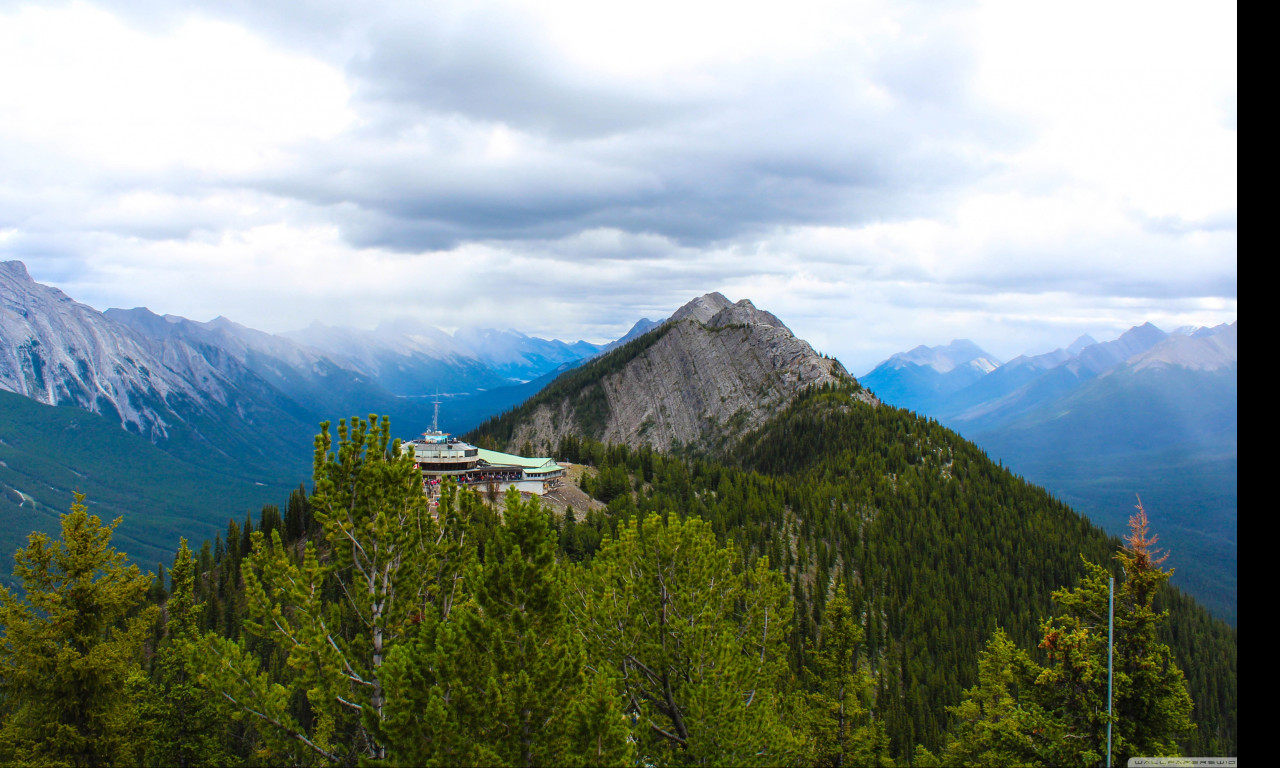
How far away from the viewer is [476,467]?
3595 inches

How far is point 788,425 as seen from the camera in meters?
174

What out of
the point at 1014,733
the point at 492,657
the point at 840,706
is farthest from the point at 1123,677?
the point at 492,657

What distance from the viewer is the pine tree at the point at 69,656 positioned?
73.8ft

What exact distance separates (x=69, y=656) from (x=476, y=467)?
68930 millimetres

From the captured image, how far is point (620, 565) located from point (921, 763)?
15401 mm

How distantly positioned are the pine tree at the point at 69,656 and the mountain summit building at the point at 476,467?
58.2m

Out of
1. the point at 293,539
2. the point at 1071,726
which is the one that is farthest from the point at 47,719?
the point at 293,539

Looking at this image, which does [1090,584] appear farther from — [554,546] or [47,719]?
[47,719]

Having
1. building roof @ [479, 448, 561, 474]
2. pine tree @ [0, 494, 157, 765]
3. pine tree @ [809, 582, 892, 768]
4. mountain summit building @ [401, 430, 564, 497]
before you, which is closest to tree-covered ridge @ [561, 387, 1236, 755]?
building roof @ [479, 448, 561, 474]

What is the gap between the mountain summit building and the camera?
287ft

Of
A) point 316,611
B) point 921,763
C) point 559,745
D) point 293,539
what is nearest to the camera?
point 559,745

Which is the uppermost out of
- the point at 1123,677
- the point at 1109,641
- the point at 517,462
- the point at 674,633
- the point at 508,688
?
the point at 1109,641

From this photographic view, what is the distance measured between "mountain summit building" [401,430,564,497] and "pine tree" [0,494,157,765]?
58197mm

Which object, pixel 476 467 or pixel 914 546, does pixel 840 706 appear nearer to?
pixel 476 467
